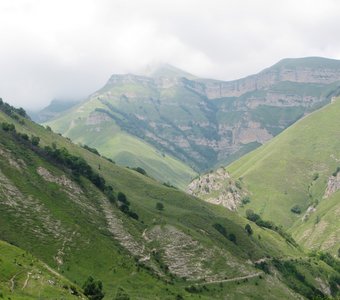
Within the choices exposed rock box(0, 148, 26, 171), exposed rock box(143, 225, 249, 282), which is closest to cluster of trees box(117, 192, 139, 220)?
exposed rock box(143, 225, 249, 282)

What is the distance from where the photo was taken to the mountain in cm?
12788

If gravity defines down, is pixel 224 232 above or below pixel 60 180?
above

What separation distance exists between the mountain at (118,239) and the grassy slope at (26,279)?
21658 mm

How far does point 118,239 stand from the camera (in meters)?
149

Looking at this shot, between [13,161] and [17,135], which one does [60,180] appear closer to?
[13,161]

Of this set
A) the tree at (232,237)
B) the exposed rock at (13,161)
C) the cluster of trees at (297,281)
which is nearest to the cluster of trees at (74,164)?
the exposed rock at (13,161)

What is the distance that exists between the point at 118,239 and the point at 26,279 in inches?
2462

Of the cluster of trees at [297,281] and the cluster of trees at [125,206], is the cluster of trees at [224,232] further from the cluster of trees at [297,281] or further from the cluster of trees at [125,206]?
the cluster of trees at [125,206]

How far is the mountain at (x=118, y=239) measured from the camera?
128m

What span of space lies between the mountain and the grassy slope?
853 inches

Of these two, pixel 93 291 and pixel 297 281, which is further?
pixel 297 281

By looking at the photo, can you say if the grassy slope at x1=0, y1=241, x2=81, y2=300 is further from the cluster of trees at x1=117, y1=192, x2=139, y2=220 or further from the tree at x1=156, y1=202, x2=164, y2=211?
the tree at x1=156, y1=202, x2=164, y2=211

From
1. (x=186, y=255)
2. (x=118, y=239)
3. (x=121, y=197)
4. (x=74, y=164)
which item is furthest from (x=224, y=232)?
(x=74, y=164)

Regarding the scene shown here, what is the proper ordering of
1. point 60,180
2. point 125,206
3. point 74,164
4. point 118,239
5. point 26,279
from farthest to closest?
point 74,164
point 125,206
point 60,180
point 118,239
point 26,279
